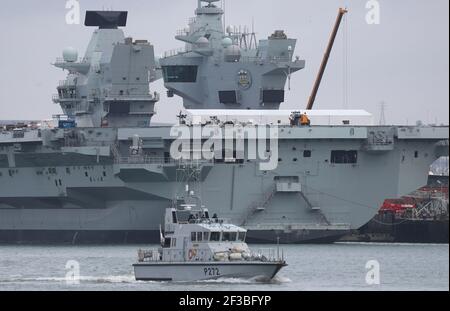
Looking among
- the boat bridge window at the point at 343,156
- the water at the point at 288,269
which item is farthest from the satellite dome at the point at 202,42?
the water at the point at 288,269

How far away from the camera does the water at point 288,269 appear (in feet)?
158

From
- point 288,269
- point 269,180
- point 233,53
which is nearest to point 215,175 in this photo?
point 269,180

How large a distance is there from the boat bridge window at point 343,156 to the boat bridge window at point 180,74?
38.3 ft

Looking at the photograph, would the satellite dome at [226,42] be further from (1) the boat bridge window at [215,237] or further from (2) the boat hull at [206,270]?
(2) the boat hull at [206,270]

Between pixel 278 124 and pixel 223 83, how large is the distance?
314 inches

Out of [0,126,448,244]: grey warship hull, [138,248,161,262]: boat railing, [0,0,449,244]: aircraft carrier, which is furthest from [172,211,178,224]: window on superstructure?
[0,126,448,244]: grey warship hull

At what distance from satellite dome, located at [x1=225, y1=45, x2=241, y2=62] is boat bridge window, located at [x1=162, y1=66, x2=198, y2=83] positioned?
216 centimetres

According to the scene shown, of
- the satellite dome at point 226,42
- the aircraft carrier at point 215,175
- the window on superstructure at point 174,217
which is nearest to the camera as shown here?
the window on superstructure at point 174,217

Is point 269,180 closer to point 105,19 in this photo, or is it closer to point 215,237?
point 105,19

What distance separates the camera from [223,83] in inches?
3137

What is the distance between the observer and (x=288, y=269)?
181 ft

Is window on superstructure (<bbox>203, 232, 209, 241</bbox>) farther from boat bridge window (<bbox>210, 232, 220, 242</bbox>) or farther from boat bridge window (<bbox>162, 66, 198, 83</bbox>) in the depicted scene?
boat bridge window (<bbox>162, 66, 198, 83</bbox>)
